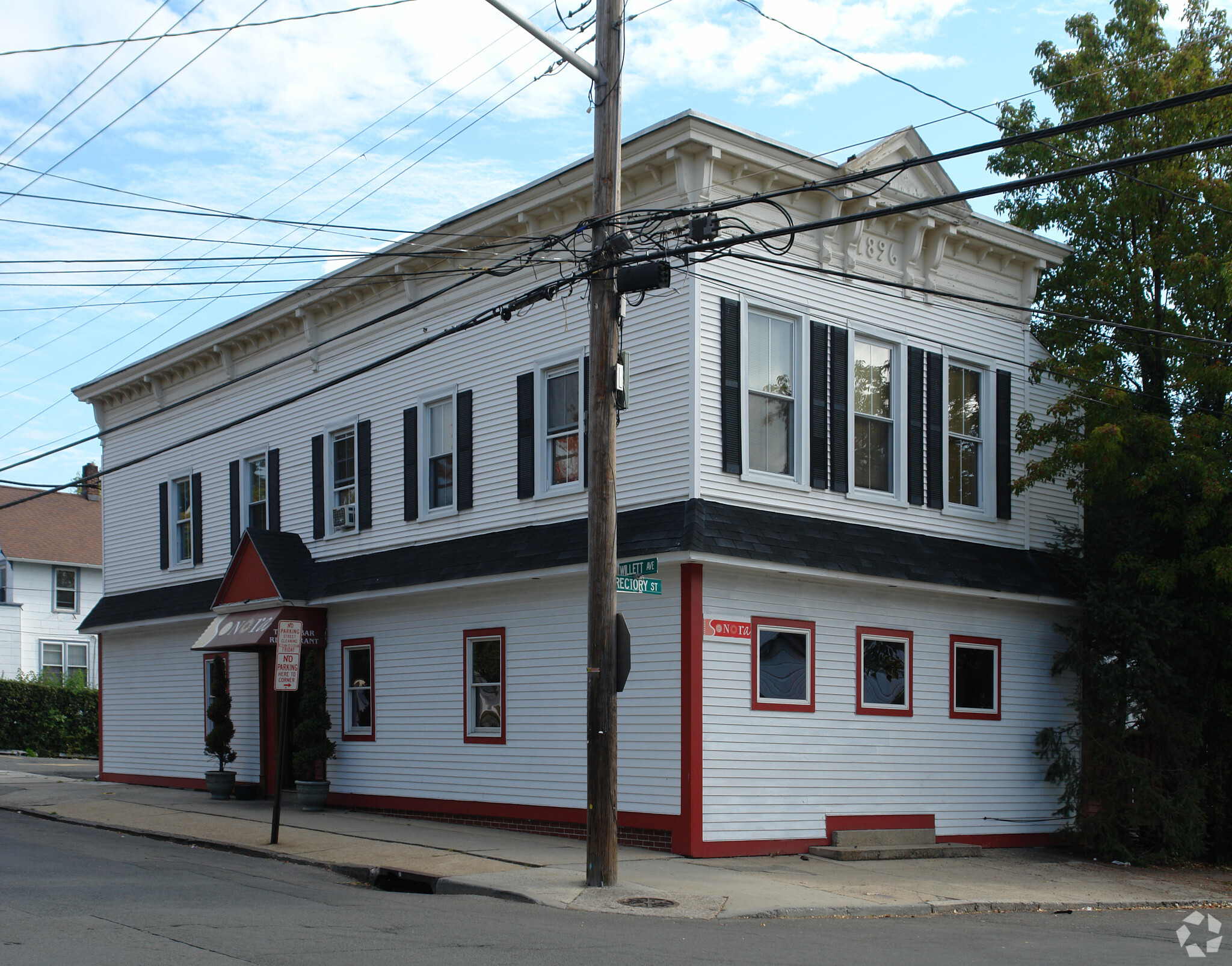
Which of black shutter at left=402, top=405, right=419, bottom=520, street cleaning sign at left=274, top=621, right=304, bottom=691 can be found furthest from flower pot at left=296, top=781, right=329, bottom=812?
street cleaning sign at left=274, top=621, right=304, bottom=691

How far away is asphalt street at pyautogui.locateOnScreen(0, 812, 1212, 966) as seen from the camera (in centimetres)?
884

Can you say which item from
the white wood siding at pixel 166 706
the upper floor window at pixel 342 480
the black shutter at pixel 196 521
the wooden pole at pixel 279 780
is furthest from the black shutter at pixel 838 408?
the black shutter at pixel 196 521

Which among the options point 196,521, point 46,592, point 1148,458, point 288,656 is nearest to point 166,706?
point 196,521

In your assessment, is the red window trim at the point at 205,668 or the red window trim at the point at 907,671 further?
the red window trim at the point at 205,668

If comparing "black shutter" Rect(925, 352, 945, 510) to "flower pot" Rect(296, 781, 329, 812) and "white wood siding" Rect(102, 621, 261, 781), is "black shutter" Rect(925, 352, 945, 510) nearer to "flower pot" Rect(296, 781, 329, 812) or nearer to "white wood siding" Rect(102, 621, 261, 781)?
"flower pot" Rect(296, 781, 329, 812)

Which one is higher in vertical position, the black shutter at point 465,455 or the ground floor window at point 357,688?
the black shutter at point 465,455

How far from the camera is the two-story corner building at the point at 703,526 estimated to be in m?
15.7

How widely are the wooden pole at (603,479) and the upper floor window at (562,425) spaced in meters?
4.49

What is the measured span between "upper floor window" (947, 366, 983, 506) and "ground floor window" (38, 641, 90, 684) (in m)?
35.3

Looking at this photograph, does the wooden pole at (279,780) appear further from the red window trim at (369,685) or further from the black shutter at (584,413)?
the black shutter at (584,413)

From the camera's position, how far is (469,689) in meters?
18.5

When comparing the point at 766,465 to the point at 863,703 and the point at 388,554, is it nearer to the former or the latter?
the point at 863,703

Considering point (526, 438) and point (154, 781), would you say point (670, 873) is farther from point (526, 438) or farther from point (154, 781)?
point (154, 781)

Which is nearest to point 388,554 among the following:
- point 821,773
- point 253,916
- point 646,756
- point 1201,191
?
point 646,756
